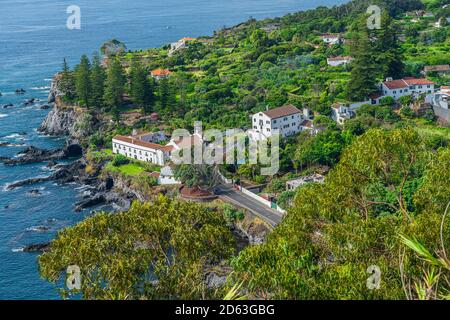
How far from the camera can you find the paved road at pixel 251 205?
124 ft

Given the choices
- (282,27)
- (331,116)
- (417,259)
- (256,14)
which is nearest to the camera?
(417,259)

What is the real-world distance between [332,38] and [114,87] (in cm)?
3300

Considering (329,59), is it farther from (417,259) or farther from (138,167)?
(417,259)

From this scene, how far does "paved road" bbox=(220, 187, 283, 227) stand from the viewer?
37.7m

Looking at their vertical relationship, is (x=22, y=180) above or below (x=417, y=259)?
below

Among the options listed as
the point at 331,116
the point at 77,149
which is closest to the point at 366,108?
the point at 331,116

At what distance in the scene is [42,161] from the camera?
55.3 metres

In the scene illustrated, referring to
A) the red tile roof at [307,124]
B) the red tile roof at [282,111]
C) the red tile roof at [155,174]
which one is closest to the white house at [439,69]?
the red tile roof at [307,124]

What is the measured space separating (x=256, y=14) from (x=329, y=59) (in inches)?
3585

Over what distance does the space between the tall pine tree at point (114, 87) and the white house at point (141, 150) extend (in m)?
10.3

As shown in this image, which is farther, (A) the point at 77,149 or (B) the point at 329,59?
(B) the point at 329,59

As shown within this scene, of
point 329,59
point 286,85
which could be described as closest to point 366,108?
point 286,85
